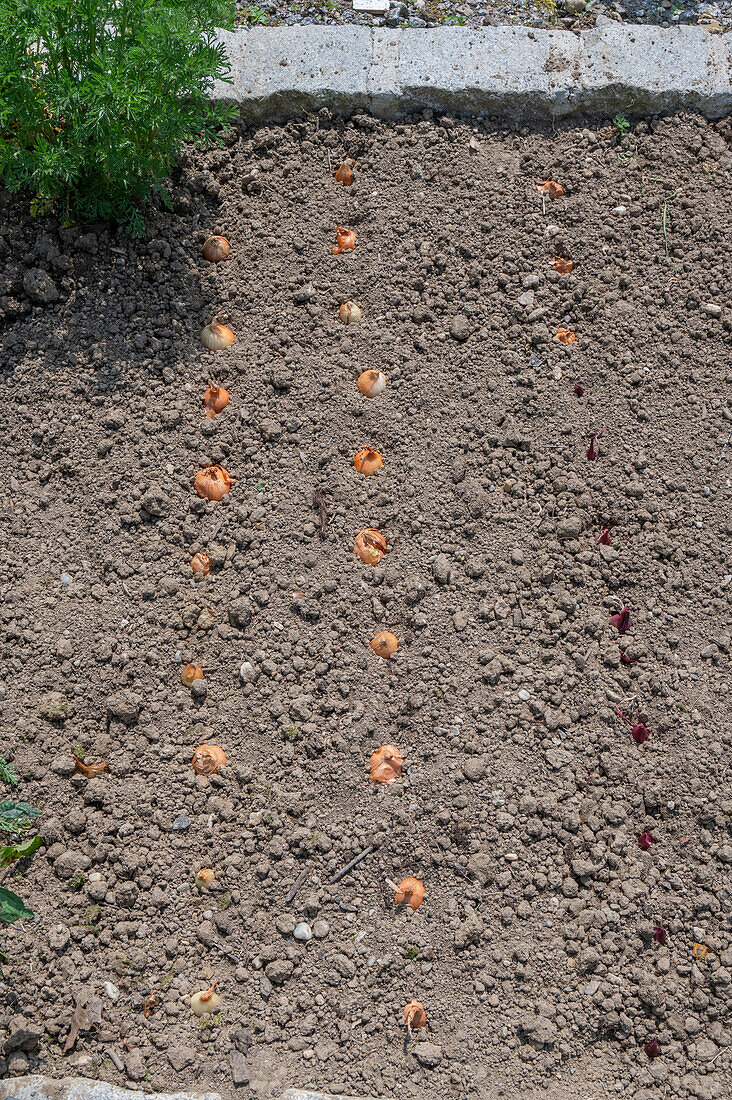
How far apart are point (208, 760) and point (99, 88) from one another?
78.7 inches

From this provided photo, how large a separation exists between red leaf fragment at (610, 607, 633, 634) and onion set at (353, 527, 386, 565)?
0.75m

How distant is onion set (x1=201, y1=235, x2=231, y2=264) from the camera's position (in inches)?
117

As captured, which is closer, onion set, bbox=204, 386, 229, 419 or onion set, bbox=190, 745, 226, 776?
onion set, bbox=190, 745, 226, 776

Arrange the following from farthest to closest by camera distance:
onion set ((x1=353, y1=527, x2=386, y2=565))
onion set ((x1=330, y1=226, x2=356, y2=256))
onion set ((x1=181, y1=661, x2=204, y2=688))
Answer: onion set ((x1=330, y1=226, x2=356, y2=256)) < onion set ((x1=353, y1=527, x2=386, y2=565)) < onion set ((x1=181, y1=661, x2=204, y2=688))

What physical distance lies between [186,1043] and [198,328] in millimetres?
2201

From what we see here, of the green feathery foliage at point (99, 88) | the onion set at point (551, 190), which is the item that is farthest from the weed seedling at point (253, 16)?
the onion set at point (551, 190)

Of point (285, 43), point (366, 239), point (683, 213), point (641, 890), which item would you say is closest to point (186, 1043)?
point (641, 890)

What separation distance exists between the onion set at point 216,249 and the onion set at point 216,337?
28 cm

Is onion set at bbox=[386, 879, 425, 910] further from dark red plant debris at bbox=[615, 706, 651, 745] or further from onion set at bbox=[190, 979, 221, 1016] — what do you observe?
dark red plant debris at bbox=[615, 706, 651, 745]

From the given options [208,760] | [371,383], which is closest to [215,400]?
[371,383]

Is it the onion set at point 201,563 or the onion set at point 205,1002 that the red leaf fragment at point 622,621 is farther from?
the onion set at point 205,1002

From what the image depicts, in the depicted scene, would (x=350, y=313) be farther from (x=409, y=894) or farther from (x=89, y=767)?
(x=409, y=894)

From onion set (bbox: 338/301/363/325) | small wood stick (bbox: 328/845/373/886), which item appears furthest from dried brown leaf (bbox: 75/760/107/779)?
onion set (bbox: 338/301/363/325)

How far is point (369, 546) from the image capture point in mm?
2627
